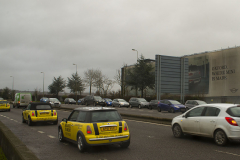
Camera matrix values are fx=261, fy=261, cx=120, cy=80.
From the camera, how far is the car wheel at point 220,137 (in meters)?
8.43

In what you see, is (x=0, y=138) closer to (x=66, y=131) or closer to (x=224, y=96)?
(x=66, y=131)

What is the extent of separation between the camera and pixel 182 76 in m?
23.7

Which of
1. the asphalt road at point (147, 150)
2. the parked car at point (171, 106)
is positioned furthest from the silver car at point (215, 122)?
the parked car at point (171, 106)

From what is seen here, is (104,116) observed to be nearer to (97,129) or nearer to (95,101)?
(97,129)

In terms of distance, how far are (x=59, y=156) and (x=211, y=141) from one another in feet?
18.1

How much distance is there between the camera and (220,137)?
858cm

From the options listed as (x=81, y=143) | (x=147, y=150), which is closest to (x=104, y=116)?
(x=81, y=143)

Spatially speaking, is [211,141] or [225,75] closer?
[211,141]

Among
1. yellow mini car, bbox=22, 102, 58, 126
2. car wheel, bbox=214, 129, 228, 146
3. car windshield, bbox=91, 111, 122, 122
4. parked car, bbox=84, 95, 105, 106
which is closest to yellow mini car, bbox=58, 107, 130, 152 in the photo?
car windshield, bbox=91, 111, 122, 122

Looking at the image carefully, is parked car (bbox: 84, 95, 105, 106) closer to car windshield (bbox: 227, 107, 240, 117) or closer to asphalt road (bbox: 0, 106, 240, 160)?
asphalt road (bbox: 0, 106, 240, 160)

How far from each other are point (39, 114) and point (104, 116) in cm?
882

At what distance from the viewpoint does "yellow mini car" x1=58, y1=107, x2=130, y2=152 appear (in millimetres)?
7520

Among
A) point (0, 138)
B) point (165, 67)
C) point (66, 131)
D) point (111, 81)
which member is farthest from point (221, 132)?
point (111, 81)

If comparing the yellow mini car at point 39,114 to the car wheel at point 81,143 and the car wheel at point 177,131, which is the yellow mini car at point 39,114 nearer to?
the car wheel at point 177,131
